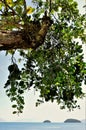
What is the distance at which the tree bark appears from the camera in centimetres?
749

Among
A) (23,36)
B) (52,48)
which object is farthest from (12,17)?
(52,48)

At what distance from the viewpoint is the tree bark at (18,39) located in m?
7.49

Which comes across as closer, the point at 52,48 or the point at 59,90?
the point at 59,90

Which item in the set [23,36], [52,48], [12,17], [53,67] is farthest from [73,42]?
[23,36]

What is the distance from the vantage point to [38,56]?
36.0ft

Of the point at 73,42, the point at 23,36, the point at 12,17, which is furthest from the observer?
the point at 73,42

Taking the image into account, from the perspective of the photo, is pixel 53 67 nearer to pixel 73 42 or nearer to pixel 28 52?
pixel 73 42

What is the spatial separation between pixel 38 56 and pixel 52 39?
67cm

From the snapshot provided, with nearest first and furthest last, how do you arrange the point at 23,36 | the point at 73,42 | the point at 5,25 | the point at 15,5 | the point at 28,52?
the point at 23,36 → the point at 5,25 → the point at 15,5 → the point at 73,42 → the point at 28,52

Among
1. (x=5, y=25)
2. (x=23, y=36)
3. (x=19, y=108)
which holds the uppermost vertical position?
(x=5, y=25)

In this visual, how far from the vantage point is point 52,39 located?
10867 mm

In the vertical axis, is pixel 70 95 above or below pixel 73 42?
below

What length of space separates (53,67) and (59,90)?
703mm

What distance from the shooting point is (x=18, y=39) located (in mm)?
7672
